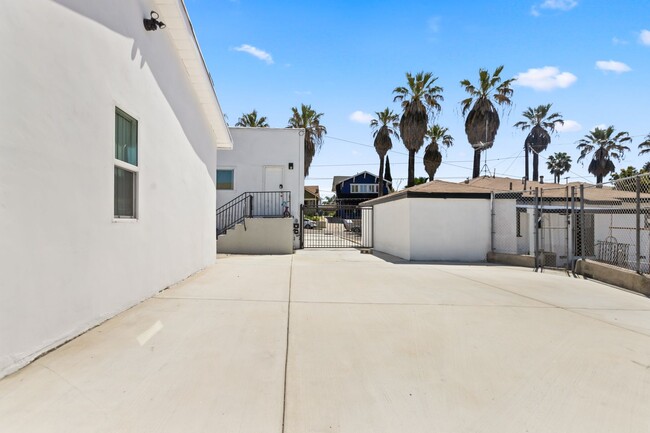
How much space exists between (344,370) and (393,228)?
11.7 m

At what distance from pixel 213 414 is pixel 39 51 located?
136 inches

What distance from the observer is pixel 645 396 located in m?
2.90

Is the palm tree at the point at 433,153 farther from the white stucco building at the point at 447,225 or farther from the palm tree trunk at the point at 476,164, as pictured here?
the white stucco building at the point at 447,225

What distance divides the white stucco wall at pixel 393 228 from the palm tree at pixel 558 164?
4837cm

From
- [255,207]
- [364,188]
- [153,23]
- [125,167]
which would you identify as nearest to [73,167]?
[125,167]

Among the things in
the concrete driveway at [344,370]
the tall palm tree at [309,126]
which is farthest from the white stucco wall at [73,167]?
the tall palm tree at [309,126]

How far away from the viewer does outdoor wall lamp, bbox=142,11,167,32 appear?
5.68 m

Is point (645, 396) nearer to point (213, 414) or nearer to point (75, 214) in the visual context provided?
point (213, 414)

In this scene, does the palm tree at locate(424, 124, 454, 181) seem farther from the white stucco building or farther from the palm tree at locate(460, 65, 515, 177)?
the white stucco building

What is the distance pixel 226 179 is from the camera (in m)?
17.4

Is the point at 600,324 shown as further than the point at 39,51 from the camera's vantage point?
Yes

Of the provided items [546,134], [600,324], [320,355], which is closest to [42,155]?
[320,355]

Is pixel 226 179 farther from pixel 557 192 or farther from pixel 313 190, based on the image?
pixel 313 190

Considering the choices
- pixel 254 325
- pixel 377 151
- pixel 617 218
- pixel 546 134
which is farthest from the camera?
pixel 546 134
